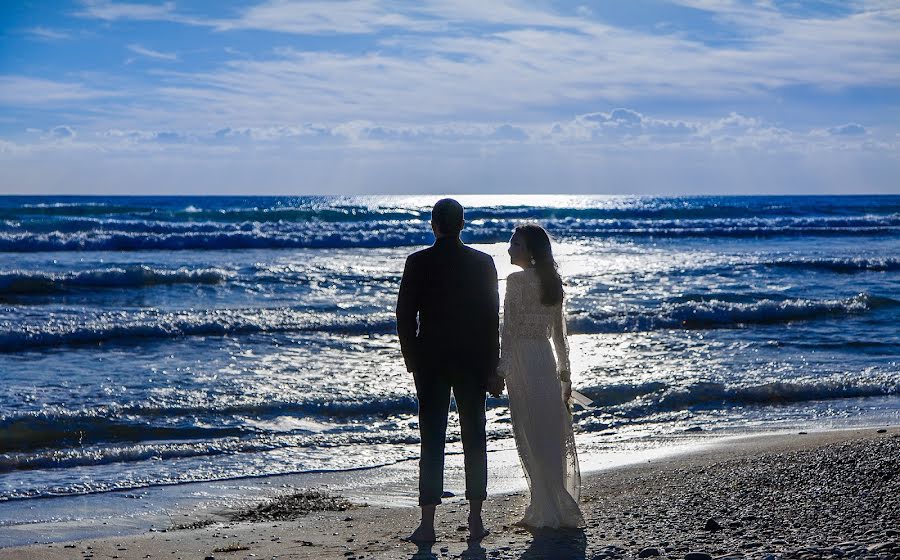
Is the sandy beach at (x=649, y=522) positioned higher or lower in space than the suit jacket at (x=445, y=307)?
lower

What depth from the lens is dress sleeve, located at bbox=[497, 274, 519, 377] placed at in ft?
16.3

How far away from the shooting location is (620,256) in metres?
30.0

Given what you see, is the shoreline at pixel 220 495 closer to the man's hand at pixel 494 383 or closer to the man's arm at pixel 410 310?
the man's hand at pixel 494 383

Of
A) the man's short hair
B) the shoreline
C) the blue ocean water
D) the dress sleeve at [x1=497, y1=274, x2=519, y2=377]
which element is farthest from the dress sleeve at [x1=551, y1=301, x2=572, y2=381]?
the blue ocean water

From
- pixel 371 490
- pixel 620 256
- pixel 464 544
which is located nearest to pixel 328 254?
pixel 620 256

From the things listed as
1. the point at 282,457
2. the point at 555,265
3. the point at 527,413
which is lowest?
the point at 282,457

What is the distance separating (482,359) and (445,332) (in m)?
0.24

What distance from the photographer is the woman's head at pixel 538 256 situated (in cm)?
492

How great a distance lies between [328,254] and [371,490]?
24586 millimetres

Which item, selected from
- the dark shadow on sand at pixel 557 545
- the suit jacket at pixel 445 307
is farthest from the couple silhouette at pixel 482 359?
the dark shadow on sand at pixel 557 545

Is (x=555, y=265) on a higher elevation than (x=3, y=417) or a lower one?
higher

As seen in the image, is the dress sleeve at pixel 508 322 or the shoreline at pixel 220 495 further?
the shoreline at pixel 220 495

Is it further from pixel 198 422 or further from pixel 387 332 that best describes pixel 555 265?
pixel 387 332

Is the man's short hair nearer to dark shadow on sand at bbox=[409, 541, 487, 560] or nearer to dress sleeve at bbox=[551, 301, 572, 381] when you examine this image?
dress sleeve at bbox=[551, 301, 572, 381]
